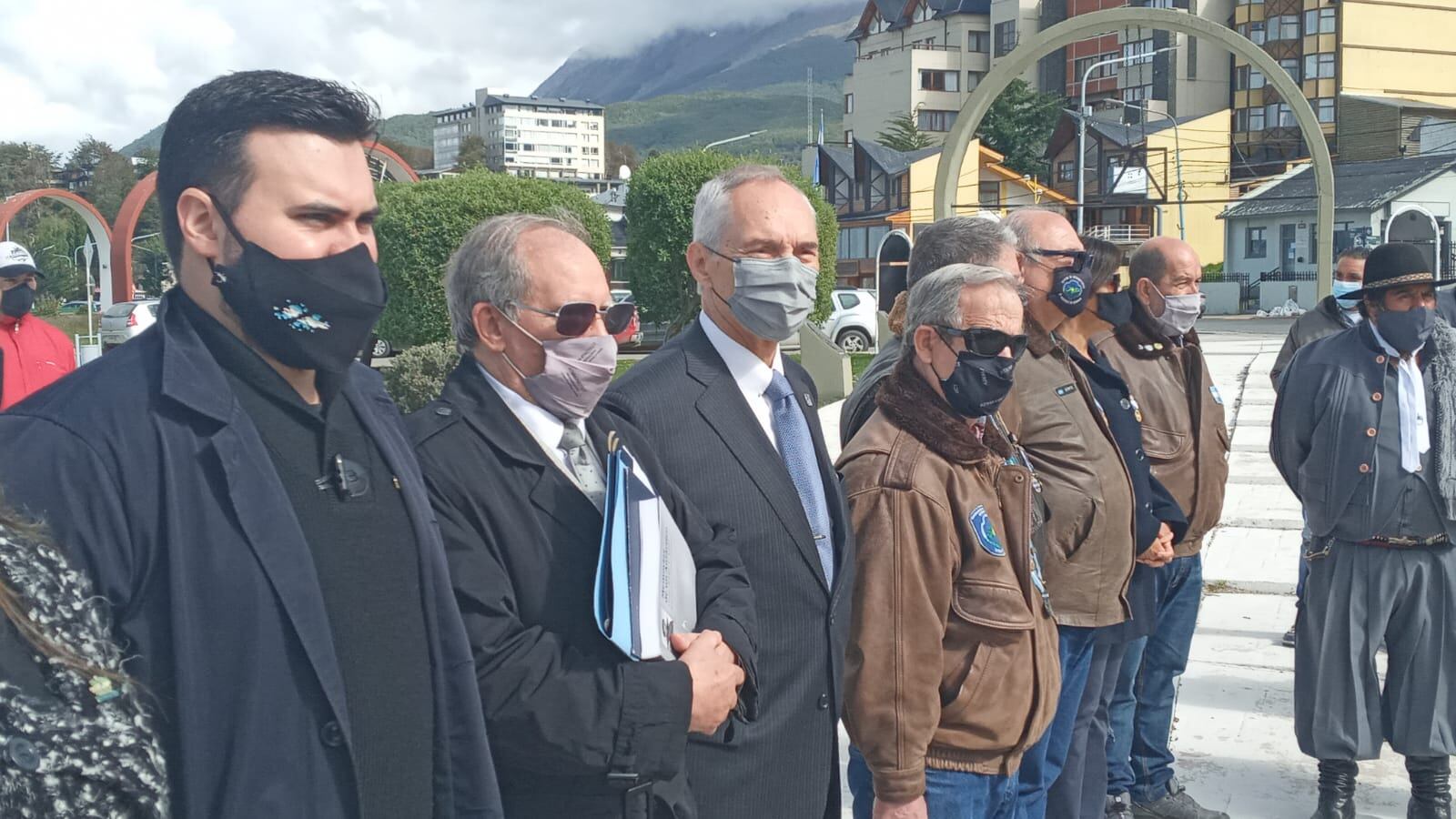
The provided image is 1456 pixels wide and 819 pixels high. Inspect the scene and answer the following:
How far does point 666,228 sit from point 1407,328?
33.2m

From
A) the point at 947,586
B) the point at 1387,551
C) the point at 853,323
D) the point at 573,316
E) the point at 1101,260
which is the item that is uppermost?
the point at 1101,260

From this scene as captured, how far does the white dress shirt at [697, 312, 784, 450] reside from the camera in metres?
3.44

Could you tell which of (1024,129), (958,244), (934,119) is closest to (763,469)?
(958,244)

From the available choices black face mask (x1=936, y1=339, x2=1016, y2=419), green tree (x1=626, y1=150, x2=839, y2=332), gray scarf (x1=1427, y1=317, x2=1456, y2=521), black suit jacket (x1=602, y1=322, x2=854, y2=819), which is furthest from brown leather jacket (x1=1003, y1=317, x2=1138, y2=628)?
green tree (x1=626, y1=150, x2=839, y2=332)

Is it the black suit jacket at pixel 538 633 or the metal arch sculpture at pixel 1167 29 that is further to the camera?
the metal arch sculpture at pixel 1167 29

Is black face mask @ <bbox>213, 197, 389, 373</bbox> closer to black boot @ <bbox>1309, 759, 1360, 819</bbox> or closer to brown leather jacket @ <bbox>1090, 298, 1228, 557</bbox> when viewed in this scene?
brown leather jacket @ <bbox>1090, 298, 1228, 557</bbox>

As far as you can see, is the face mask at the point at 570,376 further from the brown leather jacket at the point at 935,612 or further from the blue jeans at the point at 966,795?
the blue jeans at the point at 966,795

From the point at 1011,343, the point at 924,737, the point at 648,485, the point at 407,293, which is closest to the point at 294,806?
the point at 648,485

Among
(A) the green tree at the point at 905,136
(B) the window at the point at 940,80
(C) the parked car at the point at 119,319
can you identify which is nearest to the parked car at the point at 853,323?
(C) the parked car at the point at 119,319

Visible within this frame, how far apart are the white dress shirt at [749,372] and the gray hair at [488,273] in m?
0.65

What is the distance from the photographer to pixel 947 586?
3.35 metres

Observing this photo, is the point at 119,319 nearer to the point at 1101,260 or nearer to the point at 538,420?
the point at 1101,260

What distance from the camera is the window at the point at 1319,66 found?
63219mm

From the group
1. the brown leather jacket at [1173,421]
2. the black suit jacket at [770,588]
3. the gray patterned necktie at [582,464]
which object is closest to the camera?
the gray patterned necktie at [582,464]
